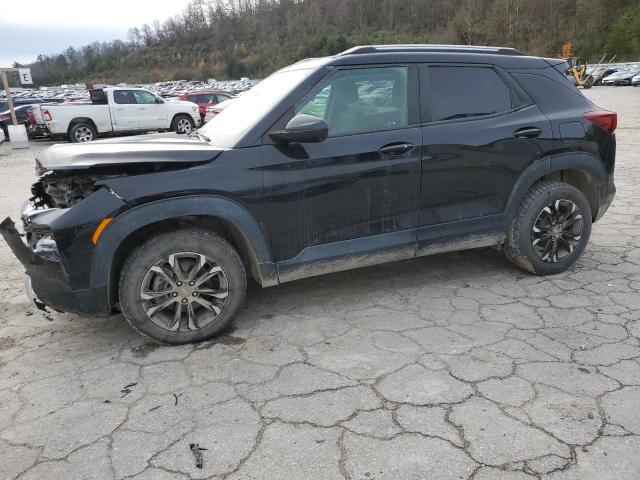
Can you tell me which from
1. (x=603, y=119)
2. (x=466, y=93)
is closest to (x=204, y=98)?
(x=466, y=93)

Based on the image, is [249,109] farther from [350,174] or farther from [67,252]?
[67,252]

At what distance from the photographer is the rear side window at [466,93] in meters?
3.64

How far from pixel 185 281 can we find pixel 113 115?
1532 cm

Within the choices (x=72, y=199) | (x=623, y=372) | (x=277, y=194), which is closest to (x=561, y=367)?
(x=623, y=372)

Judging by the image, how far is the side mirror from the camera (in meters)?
3.08

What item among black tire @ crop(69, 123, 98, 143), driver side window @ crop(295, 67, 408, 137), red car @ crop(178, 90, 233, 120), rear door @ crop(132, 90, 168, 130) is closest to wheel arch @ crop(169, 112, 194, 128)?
rear door @ crop(132, 90, 168, 130)

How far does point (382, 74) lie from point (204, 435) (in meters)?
2.56

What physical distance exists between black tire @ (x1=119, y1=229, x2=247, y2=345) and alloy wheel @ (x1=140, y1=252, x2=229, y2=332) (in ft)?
0.04

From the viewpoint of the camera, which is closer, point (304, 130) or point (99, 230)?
point (99, 230)

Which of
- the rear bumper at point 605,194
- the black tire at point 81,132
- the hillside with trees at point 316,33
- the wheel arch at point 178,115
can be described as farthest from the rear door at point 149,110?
the hillside with trees at point 316,33

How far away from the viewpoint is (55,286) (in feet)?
9.80

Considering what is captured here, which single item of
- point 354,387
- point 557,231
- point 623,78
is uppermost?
point 557,231

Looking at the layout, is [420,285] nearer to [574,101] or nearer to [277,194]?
[277,194]

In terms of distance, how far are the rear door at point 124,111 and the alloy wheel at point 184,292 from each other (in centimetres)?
1526
